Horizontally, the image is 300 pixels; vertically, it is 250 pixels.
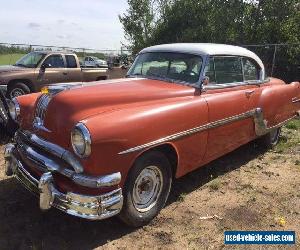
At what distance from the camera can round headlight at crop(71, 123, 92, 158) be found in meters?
3.47

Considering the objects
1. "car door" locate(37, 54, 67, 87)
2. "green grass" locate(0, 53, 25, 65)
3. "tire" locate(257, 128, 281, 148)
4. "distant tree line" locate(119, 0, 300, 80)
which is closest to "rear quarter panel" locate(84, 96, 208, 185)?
"tire" locate(257, 128, 281, 148)

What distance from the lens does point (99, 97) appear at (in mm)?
4156

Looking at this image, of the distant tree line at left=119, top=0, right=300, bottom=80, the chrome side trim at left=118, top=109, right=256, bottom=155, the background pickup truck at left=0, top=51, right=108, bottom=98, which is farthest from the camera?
the distant tree line at left=119, top=0, right=300, bottom=80

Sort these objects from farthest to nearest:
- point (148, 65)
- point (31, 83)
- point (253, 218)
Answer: point (31, 83)
point (148, 65)
point (253, 218)

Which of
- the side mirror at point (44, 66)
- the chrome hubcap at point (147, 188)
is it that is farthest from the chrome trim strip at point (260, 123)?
the side mirror at point (44, 66)

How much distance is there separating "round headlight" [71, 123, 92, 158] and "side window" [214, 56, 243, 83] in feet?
7.37

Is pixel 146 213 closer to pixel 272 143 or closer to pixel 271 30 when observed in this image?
pixel 272 143

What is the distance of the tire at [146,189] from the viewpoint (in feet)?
12.6

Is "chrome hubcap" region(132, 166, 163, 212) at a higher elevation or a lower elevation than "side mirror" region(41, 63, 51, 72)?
lower

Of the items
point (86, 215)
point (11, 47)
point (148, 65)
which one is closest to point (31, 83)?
point (148, 65)

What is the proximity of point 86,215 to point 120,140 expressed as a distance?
71 cm

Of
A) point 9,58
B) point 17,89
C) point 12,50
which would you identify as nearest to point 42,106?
point 17,89

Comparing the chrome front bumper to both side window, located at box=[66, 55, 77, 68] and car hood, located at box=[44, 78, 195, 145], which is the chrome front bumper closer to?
car hood, located at box=[44, 78, 195, 145]

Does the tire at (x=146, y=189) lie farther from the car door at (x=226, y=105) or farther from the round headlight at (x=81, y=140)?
the car door at (x=226, y=105)
